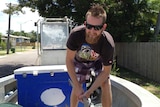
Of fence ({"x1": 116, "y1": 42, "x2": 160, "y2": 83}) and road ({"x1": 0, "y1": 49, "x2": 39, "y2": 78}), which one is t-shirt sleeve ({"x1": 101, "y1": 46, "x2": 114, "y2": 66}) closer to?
road ({"x1": 0, "y1": 49, "x2": 39, "y2": 78})

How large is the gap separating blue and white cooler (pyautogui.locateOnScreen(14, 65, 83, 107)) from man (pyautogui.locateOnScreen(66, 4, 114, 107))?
99 centimetres

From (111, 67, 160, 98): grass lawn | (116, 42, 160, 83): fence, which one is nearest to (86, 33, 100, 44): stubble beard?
(111, 67, 160, 98): grass lawn

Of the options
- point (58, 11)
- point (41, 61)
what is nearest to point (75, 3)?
point (58, 11)

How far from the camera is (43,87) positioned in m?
4.69

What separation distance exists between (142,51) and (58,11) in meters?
5.98

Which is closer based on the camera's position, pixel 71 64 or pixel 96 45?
pixel 96 45

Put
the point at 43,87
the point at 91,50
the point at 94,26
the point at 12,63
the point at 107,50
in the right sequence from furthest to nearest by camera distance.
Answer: the point at 12,63
the point at 43,87
the point at 91,50
the point at 107,50
the point at 94,26

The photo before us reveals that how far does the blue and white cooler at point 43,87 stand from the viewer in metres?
4.61

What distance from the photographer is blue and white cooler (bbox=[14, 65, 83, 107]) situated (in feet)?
15.1

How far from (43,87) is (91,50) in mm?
1526

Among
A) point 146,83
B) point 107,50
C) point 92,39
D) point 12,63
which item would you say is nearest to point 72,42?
point 92,39

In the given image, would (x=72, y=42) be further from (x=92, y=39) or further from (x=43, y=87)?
A: (x=43, y=87)

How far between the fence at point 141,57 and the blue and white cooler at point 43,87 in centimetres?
984

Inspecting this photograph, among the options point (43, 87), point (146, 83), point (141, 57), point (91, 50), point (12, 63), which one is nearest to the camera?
point (91, 50)
